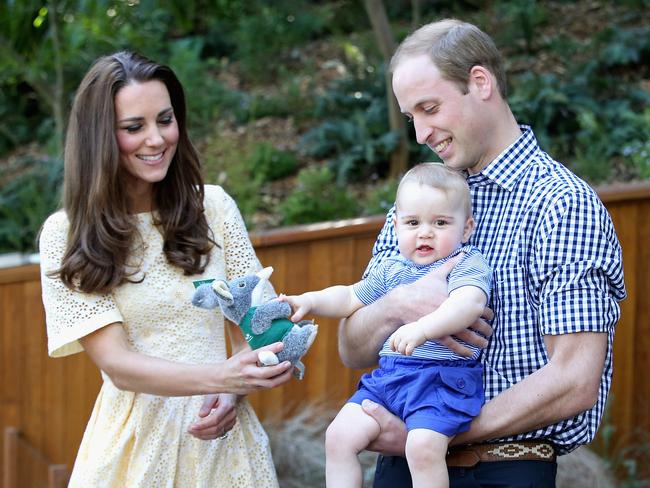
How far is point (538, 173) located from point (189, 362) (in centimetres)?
125

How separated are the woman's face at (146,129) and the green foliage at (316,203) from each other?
2.99 metres

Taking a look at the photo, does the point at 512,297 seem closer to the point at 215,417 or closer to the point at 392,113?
the point at 215,417

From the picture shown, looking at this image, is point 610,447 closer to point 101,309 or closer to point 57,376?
point 57,376

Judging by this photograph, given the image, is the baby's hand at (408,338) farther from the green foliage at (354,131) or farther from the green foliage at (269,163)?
the green foliage at (269,163)

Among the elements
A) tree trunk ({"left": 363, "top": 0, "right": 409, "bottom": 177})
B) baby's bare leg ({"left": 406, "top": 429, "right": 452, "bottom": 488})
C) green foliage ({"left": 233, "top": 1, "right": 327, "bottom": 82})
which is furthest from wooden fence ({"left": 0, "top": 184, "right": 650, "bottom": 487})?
green foliage ({"left": 233, "top": 1, "right": 327, "bottom": 82})

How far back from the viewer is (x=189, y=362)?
10.1 ft

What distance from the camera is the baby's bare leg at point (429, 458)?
2332 mm

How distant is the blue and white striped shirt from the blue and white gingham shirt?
0.19ft

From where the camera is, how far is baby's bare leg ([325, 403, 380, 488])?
2.44m

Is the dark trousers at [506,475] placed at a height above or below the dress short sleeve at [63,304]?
below

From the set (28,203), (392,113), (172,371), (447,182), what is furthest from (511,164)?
(28,203)

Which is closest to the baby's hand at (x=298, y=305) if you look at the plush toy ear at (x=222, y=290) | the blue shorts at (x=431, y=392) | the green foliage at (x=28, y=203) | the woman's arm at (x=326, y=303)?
the woman's arm at (x=326, y=303)

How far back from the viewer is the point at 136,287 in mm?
3039

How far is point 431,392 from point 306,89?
6013 mm
